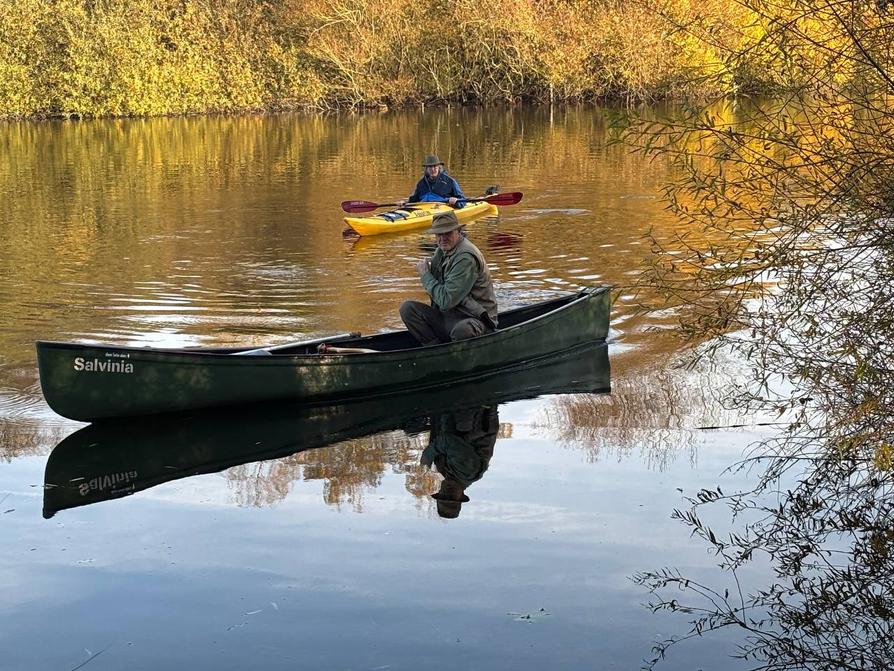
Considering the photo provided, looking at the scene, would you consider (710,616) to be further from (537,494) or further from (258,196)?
(258,196)

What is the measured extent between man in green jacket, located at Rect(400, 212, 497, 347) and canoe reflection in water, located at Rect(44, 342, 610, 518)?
1.63 ft

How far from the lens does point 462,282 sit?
1003 centimetres

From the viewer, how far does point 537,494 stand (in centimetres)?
783

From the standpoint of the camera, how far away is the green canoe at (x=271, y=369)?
8.70m

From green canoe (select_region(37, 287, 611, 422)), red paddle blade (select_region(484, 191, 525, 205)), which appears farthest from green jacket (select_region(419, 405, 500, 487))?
red paddle blade (select_region(484, 191, 525, 205))

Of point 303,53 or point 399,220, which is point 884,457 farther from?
point 303,53

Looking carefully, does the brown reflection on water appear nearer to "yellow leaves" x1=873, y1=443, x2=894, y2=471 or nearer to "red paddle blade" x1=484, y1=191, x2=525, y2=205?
"red paddle blade" x1=484, y1=191, x2=525, y2=205

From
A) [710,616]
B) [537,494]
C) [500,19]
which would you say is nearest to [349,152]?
[500,19]

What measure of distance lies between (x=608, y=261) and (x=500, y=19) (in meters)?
30.2

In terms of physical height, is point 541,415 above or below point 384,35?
below

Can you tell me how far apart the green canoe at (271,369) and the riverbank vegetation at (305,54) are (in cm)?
3335

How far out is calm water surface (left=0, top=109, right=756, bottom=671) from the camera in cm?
584

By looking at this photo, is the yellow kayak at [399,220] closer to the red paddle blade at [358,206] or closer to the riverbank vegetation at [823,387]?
the red paddle blade at [358,206]

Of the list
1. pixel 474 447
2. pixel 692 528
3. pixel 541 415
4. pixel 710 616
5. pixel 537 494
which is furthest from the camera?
pixel 541 415
